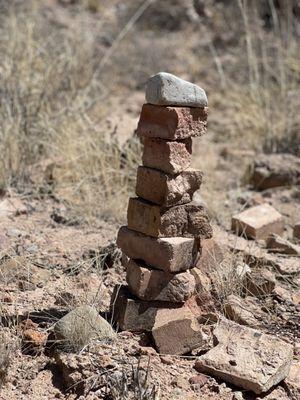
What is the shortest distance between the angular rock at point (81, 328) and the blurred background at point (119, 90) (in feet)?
5.26

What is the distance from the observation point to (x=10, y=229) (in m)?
4.78

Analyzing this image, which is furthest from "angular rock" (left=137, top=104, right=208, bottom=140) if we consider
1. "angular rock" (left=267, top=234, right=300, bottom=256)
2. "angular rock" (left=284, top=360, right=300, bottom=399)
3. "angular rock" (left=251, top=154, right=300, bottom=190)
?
"angular rock" (left=251, top=154, right=300, bottom=190)

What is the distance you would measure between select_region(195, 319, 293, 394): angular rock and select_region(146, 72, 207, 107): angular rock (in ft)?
3.37

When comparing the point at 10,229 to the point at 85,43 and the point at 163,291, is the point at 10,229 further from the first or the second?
the point at 85,43

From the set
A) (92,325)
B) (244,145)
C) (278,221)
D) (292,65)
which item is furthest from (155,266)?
(292,65)

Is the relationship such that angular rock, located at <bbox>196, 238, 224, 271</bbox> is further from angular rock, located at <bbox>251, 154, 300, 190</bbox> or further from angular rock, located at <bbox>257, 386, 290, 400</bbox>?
angular rock, located at <bbox>251, 154, 300, 190</bbox>

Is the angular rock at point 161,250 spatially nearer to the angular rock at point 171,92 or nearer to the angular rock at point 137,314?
the angular rock at point 137,314

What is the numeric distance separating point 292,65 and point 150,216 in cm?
451

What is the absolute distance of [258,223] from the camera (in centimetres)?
506

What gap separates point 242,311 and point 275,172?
2.49 m

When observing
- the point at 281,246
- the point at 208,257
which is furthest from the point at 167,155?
the point at 281,246

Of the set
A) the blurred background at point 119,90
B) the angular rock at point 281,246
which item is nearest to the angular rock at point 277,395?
the angular rock at point 281,246

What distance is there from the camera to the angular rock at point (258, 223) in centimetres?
502

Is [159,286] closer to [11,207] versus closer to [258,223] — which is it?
[258,223]
